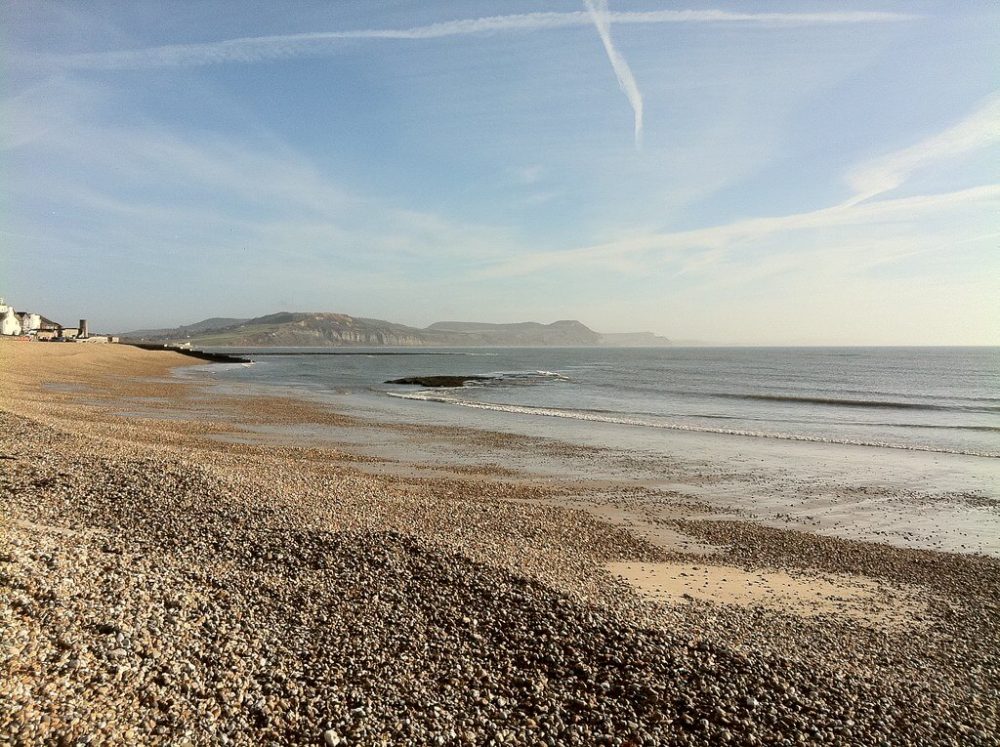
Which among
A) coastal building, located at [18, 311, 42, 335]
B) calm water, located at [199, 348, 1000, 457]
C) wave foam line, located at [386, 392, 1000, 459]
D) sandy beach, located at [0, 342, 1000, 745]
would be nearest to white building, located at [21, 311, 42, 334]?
coastal building, located at [18, 311, 42, 335]

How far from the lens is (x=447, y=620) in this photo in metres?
7.44

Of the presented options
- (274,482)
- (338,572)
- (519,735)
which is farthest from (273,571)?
(274,482)

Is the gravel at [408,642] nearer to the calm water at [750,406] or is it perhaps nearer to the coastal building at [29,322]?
the calm water at [750,406]

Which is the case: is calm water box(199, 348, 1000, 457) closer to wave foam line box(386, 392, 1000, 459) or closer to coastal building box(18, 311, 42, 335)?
wave foam line box(386, 392, 1000, 459)

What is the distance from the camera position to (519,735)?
547cm

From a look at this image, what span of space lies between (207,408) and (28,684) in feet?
88.6

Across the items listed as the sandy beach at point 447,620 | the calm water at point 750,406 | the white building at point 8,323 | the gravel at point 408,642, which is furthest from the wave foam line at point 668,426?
the white building at point 8,323

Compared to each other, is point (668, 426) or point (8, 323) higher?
point (8, 323)

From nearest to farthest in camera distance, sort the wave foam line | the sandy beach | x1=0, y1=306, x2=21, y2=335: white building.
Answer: the sandy beach
the wave foam line
x1=0, y1=306, x2=21, y2=335: white building

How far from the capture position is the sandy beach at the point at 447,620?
17.9 ft


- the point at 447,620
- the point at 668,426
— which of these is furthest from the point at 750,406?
the point at 447,620

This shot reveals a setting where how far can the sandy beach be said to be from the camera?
17.9 ft

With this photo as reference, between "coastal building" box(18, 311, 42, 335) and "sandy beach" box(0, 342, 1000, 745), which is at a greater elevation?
"coastal building" box(18, 311, 42, 335)

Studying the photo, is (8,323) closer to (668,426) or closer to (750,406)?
(668,426)
